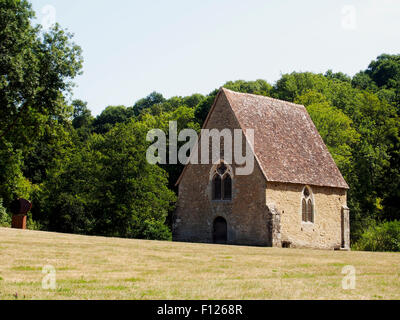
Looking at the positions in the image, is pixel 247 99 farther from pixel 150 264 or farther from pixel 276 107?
pixel 150 264

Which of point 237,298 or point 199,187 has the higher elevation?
point 199,187

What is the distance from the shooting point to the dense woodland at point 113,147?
34031 mm

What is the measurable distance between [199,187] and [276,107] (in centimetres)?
859

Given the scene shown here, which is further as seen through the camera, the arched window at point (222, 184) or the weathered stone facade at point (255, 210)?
the arched window at point (222, 184)

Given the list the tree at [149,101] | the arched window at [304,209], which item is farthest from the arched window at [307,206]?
the tree at [149,101]

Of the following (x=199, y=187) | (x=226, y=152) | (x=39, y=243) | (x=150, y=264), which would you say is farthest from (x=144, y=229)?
(x=150, y=264)

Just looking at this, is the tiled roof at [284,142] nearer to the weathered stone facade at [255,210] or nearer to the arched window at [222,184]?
the weathered stone facade at [255,210]

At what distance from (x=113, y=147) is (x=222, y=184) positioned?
51.7 ft

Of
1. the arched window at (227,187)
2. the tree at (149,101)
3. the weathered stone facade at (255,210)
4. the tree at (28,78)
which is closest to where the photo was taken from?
the tree at (28,78)

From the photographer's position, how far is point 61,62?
3503 cm

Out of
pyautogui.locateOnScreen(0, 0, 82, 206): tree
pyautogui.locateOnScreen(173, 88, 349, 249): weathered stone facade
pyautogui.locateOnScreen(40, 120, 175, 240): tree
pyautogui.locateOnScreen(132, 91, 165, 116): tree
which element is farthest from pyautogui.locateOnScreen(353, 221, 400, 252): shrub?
pyautogui.locateOnScreen(132, 91, 165, 116): tree

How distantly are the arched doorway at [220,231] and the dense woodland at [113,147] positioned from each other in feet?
28.0

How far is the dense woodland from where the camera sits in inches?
1340

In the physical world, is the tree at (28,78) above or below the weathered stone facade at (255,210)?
above
